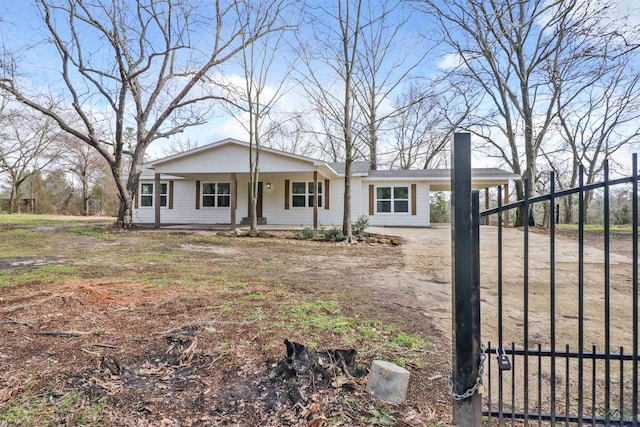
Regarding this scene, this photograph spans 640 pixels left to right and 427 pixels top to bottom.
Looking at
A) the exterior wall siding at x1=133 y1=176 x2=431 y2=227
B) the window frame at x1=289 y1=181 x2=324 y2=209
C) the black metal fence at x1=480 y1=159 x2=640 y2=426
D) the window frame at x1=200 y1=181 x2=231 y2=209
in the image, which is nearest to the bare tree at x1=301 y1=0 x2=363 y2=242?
the exterior wall siding at x1=133 y1=176 x2=431 y2=227

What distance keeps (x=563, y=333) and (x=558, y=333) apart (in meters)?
0.06

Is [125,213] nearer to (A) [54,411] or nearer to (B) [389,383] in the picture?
(A) [54,411]

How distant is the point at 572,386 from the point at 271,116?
41.8ft

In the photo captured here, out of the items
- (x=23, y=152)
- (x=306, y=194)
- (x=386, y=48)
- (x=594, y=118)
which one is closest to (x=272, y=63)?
(x=386, y=48)

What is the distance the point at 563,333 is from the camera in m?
3.21

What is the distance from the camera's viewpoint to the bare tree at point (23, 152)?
26703mm

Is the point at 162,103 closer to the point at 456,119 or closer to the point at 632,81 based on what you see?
the point at 456,119

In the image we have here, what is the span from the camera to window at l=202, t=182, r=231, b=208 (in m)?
17.0

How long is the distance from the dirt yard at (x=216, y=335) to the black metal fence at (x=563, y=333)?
0.35ft

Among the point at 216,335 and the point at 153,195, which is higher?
the point at 153,195

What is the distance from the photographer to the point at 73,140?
27547mm

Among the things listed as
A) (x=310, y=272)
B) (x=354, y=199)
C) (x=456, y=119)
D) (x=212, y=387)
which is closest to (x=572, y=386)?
(x=212, y=387)

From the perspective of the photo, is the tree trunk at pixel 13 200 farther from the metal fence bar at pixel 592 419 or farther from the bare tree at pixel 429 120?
the metal fence bar at pixel 592 419

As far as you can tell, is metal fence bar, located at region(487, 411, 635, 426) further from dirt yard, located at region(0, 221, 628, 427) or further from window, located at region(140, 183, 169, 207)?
window, located at region(140, 183, 169, 207)
